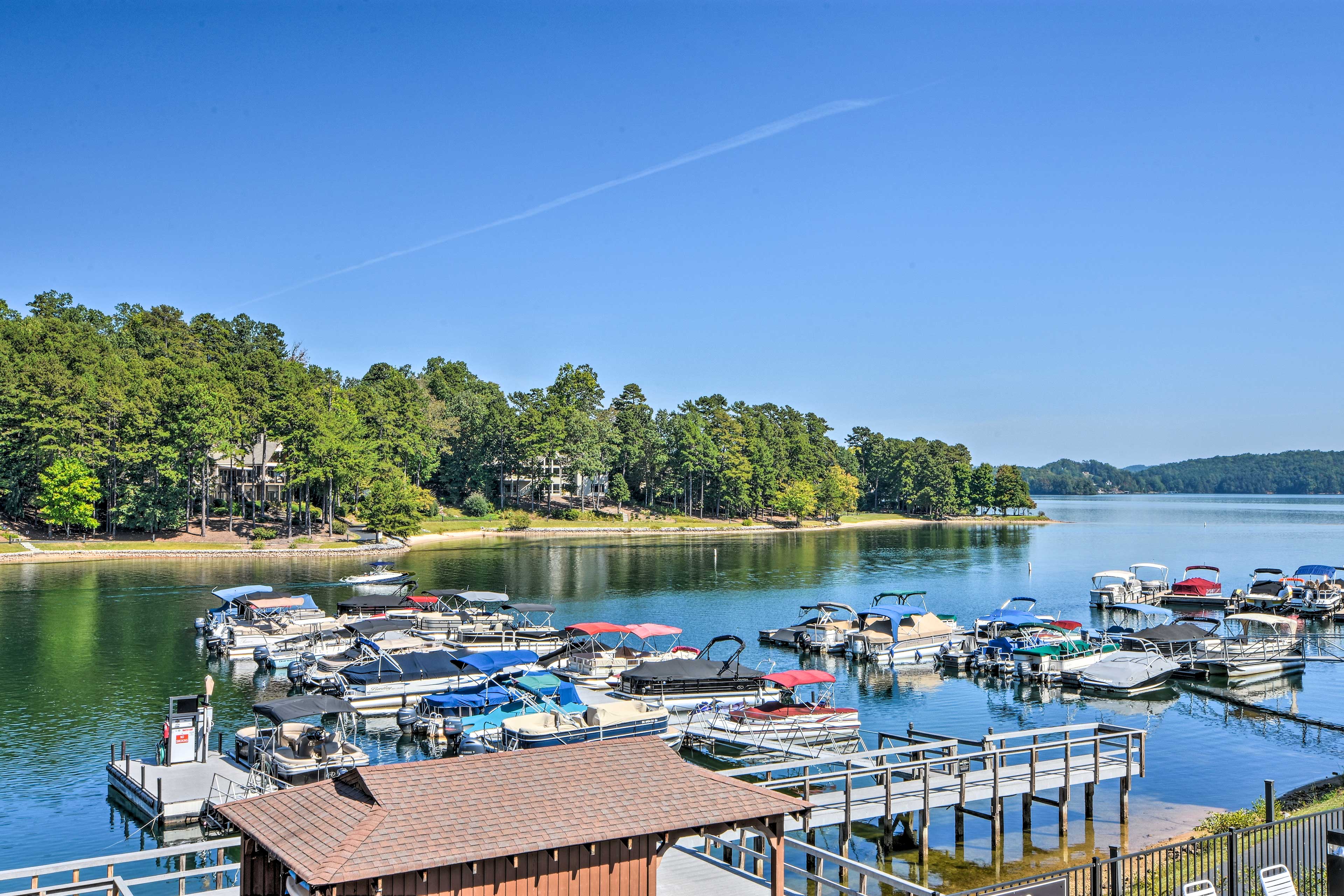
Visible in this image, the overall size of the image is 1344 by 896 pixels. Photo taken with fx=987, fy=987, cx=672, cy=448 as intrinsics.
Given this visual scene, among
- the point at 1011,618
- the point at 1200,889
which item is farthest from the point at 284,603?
the point at 1200,889

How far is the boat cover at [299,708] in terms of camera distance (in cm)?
2797

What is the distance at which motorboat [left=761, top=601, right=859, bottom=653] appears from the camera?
166 ft

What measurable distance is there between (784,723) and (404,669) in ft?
47.7

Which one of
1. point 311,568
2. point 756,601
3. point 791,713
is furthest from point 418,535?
point 791,713

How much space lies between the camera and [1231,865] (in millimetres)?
13406

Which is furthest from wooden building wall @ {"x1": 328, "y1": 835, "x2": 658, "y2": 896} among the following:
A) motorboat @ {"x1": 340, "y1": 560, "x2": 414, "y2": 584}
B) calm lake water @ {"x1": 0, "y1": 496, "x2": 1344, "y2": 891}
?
motorboat @ {"x1": 340, "y1": 560, "x2": 414, "y2": 584}

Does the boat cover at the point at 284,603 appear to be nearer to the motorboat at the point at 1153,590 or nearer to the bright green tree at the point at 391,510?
the bright green tree at the point at 391,510

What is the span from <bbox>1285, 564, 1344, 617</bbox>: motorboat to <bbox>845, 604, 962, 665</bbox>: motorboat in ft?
93.6

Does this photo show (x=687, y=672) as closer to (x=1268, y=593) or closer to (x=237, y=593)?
(x=237, y=593)

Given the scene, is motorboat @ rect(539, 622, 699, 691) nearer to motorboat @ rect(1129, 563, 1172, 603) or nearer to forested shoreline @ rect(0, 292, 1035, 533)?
motorboat @ rect(1129, 563, 1172, 603)

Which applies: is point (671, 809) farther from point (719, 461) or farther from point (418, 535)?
point (719, 461)

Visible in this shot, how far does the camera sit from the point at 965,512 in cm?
19050

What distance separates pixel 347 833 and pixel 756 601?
58.7 metres

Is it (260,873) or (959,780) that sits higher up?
(260,873)
